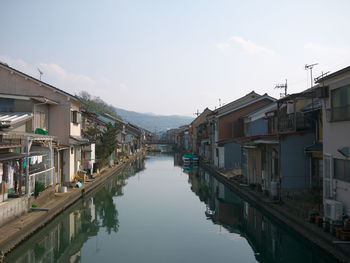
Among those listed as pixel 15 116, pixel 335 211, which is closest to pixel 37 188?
pixel 15 116

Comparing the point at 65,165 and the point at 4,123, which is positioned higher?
the point at 4,123

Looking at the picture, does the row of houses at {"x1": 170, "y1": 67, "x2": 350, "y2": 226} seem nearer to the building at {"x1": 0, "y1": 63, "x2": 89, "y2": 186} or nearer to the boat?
the building at {"x1": 0, "y1": 63, "x2": 89, "y2": 186}

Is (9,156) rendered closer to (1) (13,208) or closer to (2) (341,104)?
(1) (13,208)

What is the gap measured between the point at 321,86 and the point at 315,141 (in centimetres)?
481

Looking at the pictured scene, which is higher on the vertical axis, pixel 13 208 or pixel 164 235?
pixel 13 208

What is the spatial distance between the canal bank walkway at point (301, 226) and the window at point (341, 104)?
4092 millimetres

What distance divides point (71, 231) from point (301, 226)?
9879 mm

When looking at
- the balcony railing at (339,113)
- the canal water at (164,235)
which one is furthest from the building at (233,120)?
the balcony railing at (339,113)

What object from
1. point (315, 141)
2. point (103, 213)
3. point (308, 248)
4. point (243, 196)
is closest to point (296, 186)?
point (315, 141)

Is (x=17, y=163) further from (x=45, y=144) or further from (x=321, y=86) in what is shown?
(x=321, y=86)

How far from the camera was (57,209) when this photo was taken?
51.2 ft

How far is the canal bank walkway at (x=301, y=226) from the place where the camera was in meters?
9.62

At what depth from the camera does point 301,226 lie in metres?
12.5

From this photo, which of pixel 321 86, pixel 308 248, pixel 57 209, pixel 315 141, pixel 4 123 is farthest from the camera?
pixel 315 141
